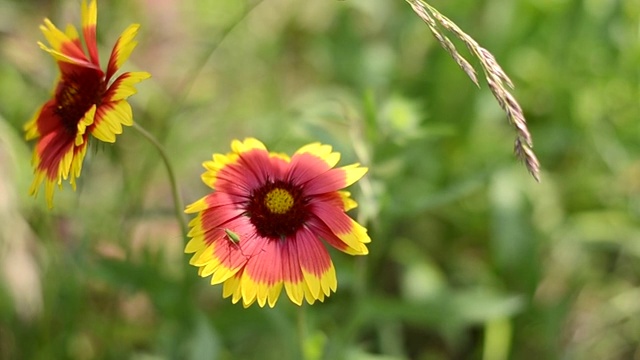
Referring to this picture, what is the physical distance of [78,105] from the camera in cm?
124

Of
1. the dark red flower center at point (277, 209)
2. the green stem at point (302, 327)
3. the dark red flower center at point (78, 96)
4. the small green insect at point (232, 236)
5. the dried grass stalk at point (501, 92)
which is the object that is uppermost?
the dark red flower center at point (78, 96)

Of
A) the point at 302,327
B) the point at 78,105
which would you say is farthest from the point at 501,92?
the point at 78,105

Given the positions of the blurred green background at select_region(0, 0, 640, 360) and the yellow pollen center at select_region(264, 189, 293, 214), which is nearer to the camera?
the yellow pollen center at select_region(264, 189, 293, 214)

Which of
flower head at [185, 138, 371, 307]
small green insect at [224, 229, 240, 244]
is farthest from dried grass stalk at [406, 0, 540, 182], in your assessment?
small green insect at [224, 229, 240, 244]

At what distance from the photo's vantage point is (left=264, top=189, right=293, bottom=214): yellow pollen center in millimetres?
1167

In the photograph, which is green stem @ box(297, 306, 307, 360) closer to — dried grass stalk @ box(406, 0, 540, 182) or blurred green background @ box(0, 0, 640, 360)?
blurred green background @ box(0, 0, 640, 360)

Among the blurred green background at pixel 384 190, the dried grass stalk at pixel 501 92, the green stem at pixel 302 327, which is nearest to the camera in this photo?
the dried grass stalk at pixel 501 92

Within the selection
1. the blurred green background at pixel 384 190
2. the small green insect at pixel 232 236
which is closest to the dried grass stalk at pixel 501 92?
the small green insect at pixel 232 236

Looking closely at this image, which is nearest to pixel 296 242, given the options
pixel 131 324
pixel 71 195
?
pixel 131 324

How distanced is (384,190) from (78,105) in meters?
0.57

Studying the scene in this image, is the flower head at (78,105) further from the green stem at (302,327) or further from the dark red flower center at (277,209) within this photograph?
the green stem at (302,327)

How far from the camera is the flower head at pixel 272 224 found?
1080 mm

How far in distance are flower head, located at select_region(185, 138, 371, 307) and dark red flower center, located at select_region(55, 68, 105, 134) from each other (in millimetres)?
208

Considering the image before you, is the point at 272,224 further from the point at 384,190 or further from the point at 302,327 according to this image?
the point at 384,190
